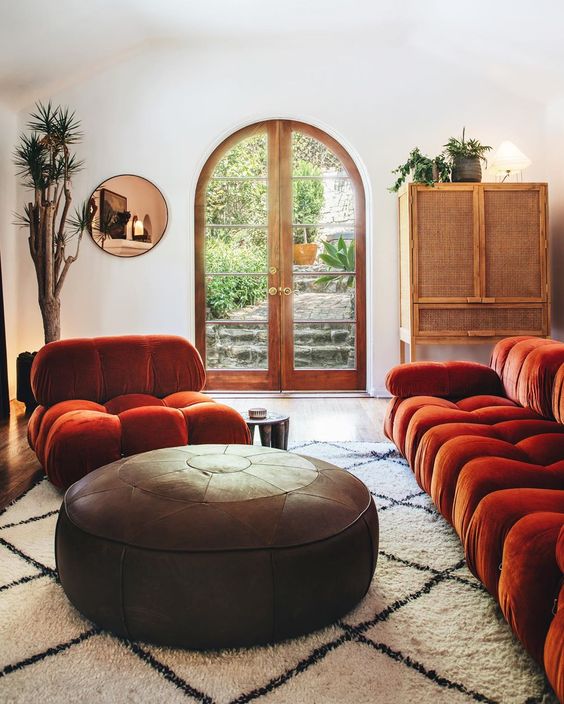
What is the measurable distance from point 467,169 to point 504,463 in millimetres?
3557

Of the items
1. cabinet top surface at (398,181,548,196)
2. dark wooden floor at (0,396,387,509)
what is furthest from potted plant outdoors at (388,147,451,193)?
dark wooden floor at (0,396,387,509)

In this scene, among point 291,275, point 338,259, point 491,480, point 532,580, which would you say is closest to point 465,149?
point 338,259

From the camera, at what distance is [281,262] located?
5.64m

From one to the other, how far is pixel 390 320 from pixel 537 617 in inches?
169

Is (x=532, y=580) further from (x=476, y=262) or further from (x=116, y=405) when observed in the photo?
(x=476, y=262)

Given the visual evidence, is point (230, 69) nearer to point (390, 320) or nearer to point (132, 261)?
point (132, 261)

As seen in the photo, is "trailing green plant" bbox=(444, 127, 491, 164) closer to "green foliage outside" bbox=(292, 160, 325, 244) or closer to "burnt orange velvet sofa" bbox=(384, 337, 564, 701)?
"green foliage outside" bbox=(292, 160, 325, 244)

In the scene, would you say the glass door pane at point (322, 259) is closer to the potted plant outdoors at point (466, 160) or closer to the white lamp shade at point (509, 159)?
the potted plant outdoors at point (466, 160)

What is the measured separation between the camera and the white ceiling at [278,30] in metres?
4.44

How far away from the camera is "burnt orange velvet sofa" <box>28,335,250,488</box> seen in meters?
2.56

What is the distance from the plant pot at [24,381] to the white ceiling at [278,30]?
2.20 m

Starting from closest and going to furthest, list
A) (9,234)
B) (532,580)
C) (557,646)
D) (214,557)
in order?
(557,646) < (532,580) < (214,557) < (9,234)

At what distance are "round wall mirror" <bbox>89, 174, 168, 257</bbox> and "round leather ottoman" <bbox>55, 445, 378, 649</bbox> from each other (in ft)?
13.2

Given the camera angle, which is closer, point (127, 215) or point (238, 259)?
point (127, 215)
